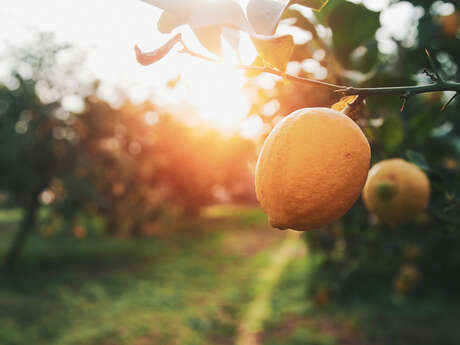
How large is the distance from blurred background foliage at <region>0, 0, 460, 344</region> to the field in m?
0.11

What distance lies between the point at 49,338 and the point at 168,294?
2.02 m

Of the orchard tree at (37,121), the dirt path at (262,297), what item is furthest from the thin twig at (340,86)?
the orchard tree at (37,121)

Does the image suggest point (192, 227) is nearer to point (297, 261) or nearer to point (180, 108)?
point (180, 108)

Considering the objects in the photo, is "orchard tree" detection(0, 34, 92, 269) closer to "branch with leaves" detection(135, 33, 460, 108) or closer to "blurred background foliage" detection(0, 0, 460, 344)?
"blurred background foliage" detection(0, 0, 460, 344)

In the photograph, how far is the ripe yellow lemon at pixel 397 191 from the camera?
88 centimetres

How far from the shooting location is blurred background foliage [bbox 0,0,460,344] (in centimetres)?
112

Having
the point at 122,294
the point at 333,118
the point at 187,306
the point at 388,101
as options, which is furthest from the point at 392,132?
the point at 122,294

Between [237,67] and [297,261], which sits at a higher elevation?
[297,261]

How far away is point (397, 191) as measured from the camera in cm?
88

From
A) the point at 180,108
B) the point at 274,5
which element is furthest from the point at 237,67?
the point at 180,108

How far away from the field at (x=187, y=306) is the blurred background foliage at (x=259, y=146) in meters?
0.11

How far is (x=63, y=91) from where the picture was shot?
6293 mm

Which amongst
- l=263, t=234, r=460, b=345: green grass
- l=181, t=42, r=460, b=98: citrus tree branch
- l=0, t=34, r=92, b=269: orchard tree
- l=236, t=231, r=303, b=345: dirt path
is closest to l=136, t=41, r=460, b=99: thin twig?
l=181, t=42, r=460, b=98: citrus tree branch

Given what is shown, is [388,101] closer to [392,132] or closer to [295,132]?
[392,132]
